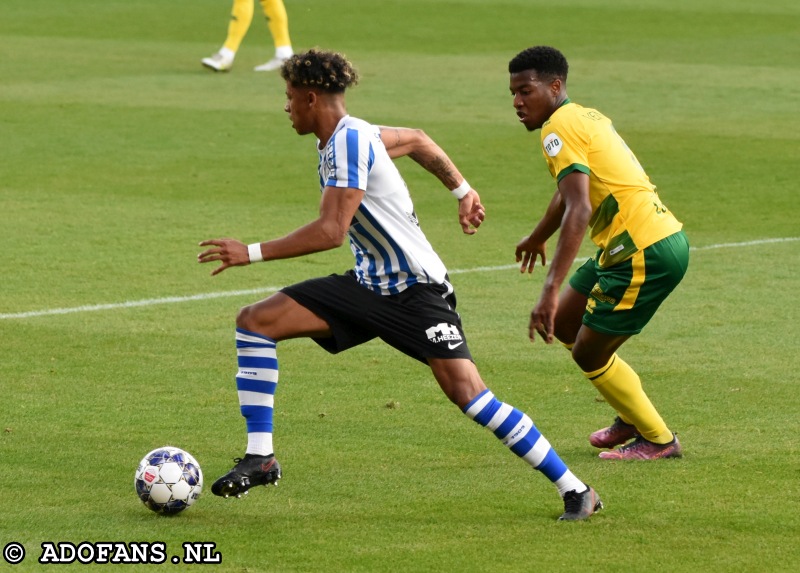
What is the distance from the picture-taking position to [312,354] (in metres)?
9.64

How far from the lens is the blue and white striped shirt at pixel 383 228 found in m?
6.48

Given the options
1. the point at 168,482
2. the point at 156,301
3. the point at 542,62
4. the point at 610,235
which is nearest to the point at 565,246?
the point at 610,235

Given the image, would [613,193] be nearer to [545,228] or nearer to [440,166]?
[545,228]

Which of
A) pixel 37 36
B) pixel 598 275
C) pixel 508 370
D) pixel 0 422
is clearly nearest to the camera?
pixel 598 275

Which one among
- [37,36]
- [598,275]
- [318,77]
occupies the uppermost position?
[318,77]

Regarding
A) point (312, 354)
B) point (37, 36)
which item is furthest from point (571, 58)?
point (312, 354)

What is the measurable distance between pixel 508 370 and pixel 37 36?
19.9 meters

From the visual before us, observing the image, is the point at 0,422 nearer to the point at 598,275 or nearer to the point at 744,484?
the point at 598,275

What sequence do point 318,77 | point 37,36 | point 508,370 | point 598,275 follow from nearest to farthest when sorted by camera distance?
1. point 318,77
2. point 598,275
3. point 508,370
4. point 37,36

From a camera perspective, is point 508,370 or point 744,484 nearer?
point 744,484

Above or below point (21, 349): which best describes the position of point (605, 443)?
above

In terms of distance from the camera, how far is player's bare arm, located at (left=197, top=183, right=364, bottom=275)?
6219 mm

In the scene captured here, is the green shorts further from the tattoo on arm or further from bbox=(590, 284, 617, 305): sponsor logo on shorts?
the tattoo on arm
